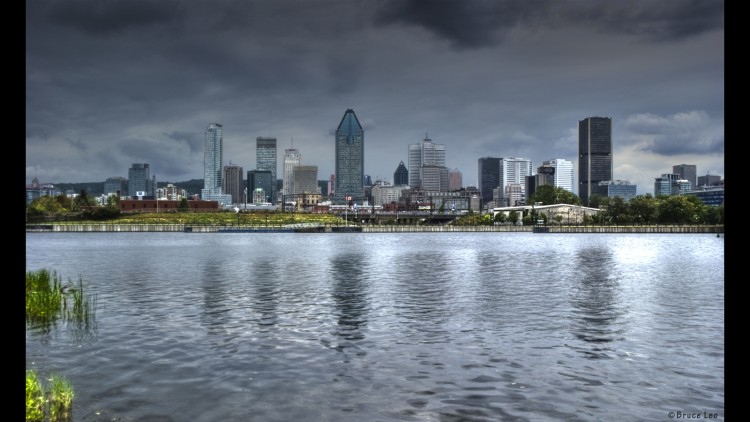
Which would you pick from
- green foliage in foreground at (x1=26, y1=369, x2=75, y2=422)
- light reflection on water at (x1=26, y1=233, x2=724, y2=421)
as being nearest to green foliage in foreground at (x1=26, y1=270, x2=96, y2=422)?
green foliage in foreground at (x1=26, y1=369, x2=75, y2=422)

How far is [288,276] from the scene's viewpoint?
70500mm

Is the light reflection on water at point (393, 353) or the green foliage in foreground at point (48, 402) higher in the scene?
the green foliage in foreground at point (48, 402)

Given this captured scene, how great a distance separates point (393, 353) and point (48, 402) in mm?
14733

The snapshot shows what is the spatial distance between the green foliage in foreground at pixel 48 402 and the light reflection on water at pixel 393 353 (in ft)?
1.73

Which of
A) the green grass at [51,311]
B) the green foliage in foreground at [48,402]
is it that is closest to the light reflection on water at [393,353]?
the green foliage in foreground at [48,402]

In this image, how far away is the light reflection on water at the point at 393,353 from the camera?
20391 mm

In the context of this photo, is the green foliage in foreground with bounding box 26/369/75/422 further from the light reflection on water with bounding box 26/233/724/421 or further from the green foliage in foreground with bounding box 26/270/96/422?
the light reflection on water with bounding box 26/233/724/421

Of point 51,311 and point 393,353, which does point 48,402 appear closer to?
point 393,353

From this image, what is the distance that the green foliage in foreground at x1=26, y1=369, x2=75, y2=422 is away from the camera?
17.1 meters

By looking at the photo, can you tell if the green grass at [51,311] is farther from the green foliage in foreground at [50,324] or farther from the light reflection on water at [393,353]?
the light reflection on water at [393,353]
